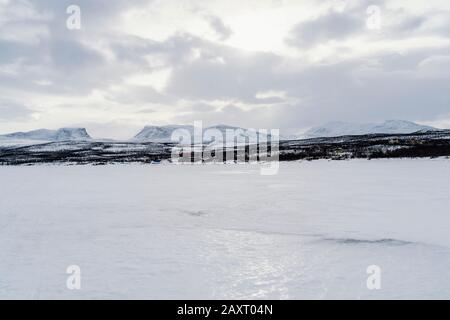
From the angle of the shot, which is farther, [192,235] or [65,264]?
[192,235]

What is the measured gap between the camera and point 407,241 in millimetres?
6766

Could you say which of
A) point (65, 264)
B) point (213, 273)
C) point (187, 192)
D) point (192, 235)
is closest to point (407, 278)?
point (213, 273)

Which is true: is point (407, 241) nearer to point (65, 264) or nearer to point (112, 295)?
point (112, 295)

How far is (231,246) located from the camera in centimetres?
663

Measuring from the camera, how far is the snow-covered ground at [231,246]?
15.8ft

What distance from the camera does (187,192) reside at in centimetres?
1422

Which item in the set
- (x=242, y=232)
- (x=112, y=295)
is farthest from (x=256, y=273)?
(x=242, y=232)

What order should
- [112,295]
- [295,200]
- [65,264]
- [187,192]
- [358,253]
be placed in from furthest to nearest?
1. [187,192]
2. [295,200]
3. [358,253]
4. [65,264]
5. [112,295]

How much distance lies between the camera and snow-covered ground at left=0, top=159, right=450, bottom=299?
4809 mm

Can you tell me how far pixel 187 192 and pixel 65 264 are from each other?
8.49m

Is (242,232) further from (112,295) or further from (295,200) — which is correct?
(295,200)
